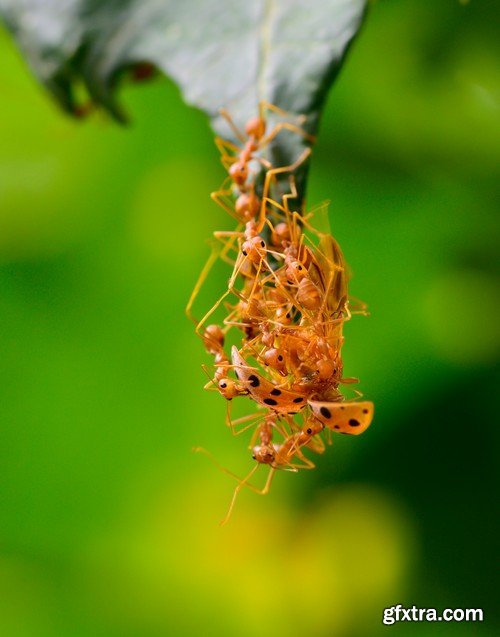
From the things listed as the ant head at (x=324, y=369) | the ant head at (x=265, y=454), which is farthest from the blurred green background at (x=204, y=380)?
the ant head at (x=324, y=369)

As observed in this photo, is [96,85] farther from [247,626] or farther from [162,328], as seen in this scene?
[247,626]

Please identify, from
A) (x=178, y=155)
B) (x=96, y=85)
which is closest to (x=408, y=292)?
(x=178, y=155)

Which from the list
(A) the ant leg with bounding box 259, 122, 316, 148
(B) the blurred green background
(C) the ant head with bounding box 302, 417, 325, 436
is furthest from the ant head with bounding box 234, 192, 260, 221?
(B) the blurred green background

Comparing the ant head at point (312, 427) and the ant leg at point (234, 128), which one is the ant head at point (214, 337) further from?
the ant leg at point (234, 128)

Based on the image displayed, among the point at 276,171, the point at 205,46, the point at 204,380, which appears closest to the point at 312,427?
the point at 276,171

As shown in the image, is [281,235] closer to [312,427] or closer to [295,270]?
[295,270]

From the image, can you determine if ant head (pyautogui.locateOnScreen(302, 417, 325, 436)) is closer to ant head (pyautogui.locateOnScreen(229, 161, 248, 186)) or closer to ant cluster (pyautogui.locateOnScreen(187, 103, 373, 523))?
ant cluster (pyautogui.locateOnScreen(187, 103, 373, 523))

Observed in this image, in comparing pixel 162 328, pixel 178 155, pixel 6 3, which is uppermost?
pixel 178 155
